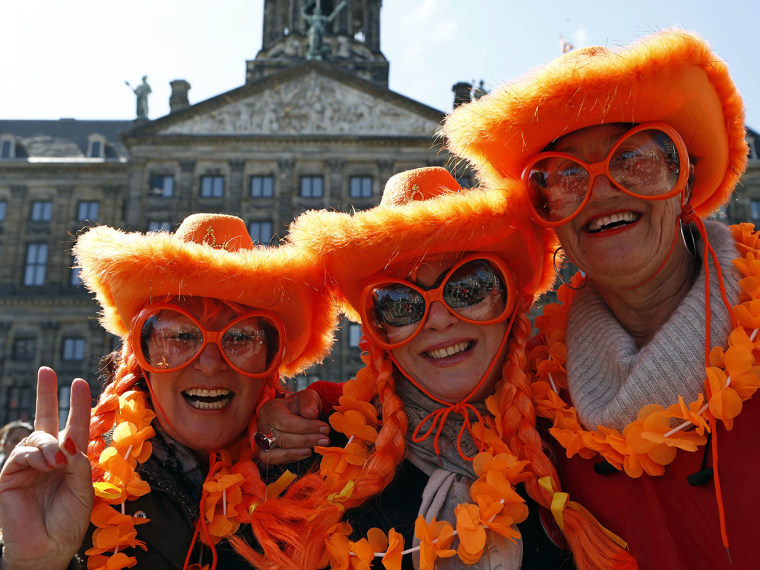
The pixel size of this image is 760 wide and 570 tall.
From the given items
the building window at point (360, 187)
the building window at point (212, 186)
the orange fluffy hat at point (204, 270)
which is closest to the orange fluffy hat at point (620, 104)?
the orange fluffy hat at point (204, 270)

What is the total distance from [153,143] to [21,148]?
33.3 feet

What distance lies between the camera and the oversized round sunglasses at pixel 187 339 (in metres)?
2.91

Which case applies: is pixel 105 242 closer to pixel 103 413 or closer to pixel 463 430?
pixel 103 413

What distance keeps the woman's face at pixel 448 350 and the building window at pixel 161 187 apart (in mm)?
29270

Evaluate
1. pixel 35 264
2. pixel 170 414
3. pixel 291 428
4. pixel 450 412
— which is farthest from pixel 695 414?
pixel 35 264

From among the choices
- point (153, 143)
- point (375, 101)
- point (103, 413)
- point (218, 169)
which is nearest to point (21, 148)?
point (153, 143)

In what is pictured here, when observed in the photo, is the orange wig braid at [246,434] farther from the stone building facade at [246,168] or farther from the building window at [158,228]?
the stone building facade at [246,168]

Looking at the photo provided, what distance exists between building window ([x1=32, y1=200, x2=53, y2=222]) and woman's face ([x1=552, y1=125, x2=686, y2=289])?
3511cm

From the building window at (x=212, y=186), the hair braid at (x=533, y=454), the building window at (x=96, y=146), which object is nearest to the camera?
the hair braid at (x=533, y=454)

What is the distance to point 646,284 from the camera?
2.65m

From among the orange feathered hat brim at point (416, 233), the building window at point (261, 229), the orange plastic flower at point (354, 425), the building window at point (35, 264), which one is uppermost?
the building window at point (261, 229)

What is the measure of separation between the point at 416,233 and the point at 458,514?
1001 mm

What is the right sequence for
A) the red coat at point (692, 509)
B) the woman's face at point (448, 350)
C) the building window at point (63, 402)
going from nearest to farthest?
the red coat at point (692, 509)
the woman's face at point (448, 350)
the building window at point (63, 402)

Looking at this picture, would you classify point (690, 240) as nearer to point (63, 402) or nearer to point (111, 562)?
point (111, 562)
